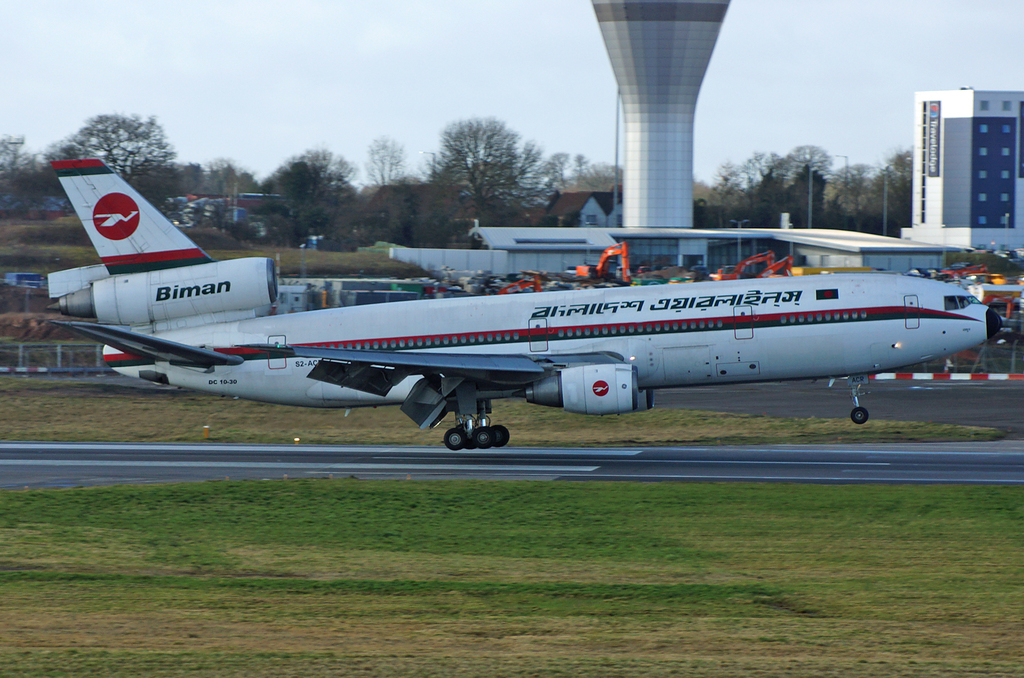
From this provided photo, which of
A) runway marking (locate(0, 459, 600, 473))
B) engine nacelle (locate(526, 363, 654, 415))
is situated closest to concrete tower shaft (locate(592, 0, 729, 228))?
engine nacelle (locate(526, 363, 654, 415))

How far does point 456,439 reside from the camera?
101 feet

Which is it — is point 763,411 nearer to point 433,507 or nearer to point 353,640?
point 433,507

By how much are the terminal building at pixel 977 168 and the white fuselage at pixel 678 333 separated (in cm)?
12867

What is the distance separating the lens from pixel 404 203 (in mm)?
137375

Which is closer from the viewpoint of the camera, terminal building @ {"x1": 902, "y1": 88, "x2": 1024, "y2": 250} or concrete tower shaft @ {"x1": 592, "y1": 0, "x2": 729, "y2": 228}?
concrete tower shaft @ {"x1": 592, "y1": 0, "x2": 729, "y2": 228}

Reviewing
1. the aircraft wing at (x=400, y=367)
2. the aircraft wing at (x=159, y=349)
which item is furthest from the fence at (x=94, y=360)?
the aircraft wing at (x=400, y=367)

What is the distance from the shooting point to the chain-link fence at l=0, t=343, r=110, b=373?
53312mm

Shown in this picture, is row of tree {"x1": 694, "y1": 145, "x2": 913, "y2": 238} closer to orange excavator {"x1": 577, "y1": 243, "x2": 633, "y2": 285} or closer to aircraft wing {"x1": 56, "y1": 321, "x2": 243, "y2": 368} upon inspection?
orange excavator {"x1": 577, "y1": 243, "x2": 633, "y2": 285}

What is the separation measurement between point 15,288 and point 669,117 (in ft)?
283

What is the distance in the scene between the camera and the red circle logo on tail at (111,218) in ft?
101

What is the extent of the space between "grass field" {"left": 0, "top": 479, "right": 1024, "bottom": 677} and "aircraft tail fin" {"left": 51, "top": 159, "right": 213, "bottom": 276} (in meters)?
10.4

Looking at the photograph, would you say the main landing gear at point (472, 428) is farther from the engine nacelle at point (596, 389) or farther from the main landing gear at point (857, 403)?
the main landing gear at point (857, 403)

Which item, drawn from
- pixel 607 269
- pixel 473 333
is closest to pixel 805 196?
pixel 607 269

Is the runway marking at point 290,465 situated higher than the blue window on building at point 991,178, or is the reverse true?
the blue window on building at point 991,178
